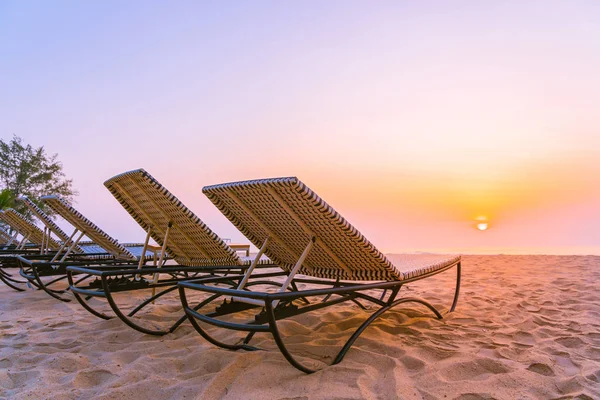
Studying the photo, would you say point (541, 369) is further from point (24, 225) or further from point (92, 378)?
point (24, 225)

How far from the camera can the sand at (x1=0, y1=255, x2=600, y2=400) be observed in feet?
6.63

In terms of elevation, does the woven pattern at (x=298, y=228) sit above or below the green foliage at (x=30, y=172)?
below

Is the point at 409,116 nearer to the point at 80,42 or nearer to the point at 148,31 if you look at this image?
the point at 148,31

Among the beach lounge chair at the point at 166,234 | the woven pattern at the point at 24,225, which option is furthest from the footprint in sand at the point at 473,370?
the woven pattern at the point at 24,225

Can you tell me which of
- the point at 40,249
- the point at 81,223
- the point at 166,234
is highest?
the point at 81,223

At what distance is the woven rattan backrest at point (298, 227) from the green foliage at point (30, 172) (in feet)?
65.3

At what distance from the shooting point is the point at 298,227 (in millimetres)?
2771

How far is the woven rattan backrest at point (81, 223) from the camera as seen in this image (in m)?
4.93

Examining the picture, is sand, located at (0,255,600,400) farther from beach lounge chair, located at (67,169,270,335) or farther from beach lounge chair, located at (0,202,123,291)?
beach lounge chair, located at (0,202,123,291)

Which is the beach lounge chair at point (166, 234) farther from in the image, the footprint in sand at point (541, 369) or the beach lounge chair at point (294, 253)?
the footprint in sand at point (541, 369)

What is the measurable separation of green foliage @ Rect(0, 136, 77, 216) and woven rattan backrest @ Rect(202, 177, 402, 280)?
65.3 ft

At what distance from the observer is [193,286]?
7.46 feet

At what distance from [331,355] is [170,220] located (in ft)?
7.11

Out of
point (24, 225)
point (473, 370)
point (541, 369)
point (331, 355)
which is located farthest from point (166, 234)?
point (24, 225)
